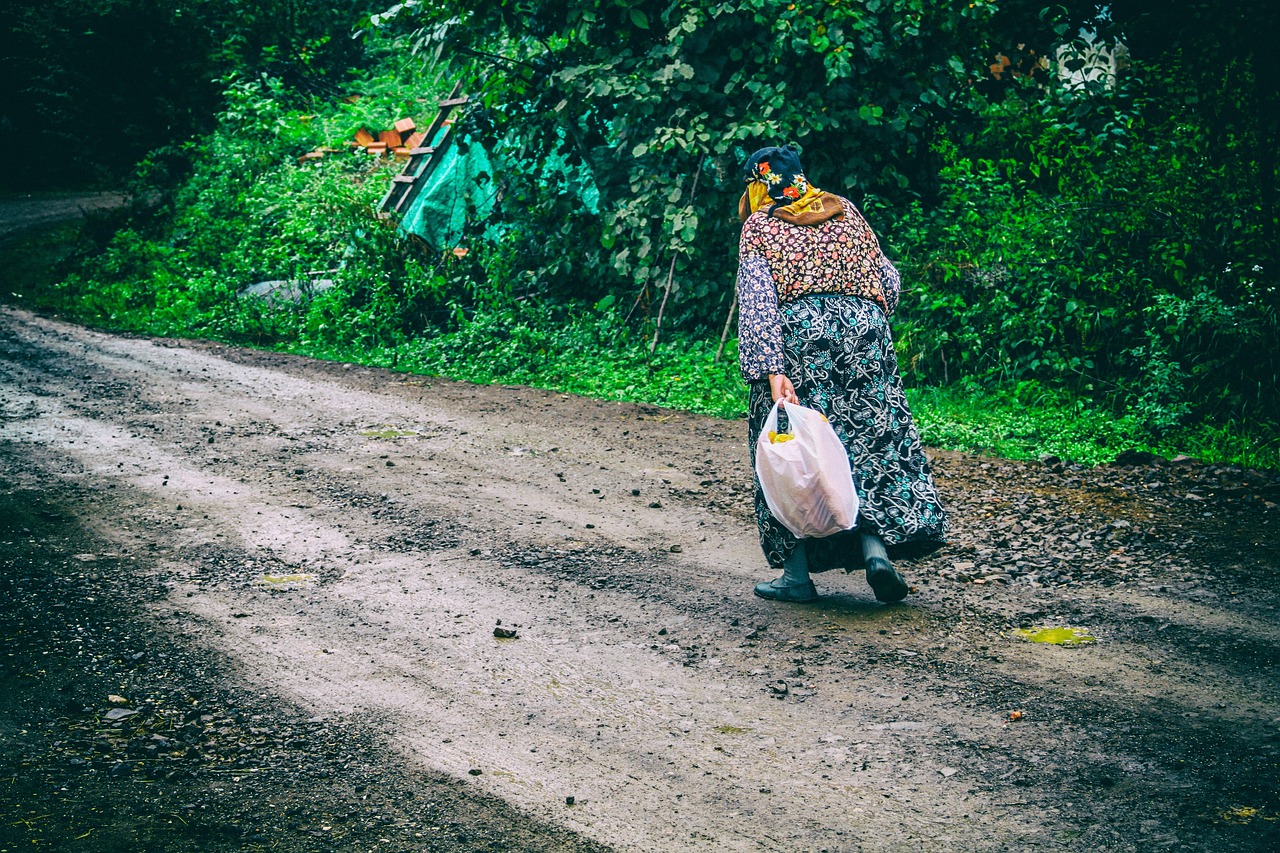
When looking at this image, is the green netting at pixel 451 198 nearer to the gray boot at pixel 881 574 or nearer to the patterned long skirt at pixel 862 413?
the patterned long skirt at pixel 862 413

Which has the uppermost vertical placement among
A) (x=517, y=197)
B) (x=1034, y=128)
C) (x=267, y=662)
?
(x=1034, y=128)

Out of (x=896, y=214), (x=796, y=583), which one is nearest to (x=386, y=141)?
(x=896, y=214)

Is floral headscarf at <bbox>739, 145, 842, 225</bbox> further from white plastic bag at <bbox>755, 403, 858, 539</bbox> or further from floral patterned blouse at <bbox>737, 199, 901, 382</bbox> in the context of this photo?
white plastic bag at <bbox>755, 403, 858, 539</bbox>

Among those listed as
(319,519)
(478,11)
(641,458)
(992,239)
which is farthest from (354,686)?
(478,11)

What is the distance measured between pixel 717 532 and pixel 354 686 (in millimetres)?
2331

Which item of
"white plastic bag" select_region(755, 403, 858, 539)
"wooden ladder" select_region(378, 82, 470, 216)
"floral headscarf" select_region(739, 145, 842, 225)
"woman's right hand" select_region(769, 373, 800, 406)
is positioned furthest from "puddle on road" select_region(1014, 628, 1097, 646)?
"wooden ladder" select_region(378, 82, 470, 216)

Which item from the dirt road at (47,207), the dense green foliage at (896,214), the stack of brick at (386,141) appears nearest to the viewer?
the dense green foliage at (896,214)

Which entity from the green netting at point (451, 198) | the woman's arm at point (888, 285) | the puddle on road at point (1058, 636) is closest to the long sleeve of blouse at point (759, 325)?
the woman's arm at point (888, 285)

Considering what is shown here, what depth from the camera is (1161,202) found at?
7980mm

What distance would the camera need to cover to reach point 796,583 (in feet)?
15.4

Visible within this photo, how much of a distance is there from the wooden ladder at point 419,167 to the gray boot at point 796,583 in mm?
10022

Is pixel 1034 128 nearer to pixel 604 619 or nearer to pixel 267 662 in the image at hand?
pixel 604 619

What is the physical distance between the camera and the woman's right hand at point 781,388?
4.41 m

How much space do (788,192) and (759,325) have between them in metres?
0.59
